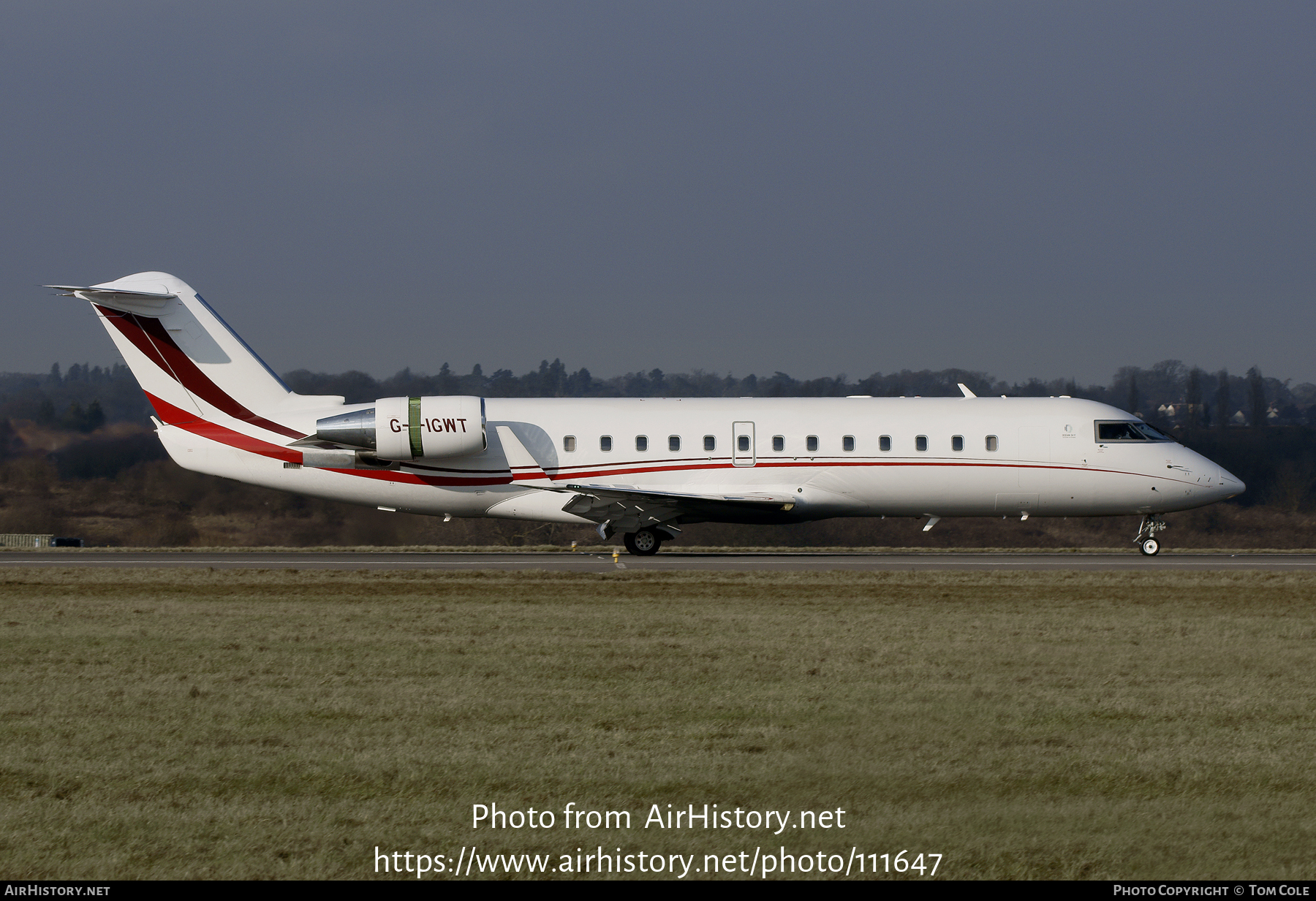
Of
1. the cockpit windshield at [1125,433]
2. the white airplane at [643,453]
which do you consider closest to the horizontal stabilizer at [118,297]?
the white airplane at [643,453]

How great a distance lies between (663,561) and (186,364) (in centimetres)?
1190

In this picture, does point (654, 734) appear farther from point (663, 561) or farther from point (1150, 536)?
point (1150, 536)

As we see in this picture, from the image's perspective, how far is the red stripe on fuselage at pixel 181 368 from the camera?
28078mm

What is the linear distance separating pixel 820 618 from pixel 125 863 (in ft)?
36.8

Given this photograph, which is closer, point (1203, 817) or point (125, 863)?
point (125, 863)

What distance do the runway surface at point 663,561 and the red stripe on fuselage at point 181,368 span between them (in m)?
3.26

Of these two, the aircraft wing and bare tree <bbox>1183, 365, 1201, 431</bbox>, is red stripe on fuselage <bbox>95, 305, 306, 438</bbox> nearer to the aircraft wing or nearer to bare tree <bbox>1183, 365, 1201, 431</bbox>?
the aircraft wing

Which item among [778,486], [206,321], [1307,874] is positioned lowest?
[1307,874]

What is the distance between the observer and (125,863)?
6.47 m

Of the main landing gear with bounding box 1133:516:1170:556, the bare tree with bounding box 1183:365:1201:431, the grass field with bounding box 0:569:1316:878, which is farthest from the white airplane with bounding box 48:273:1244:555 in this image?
the bare tree with bounding box 1183:365:1201:431

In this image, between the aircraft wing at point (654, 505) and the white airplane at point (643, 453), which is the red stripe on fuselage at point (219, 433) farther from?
the aircraft wing at point (654, 505)

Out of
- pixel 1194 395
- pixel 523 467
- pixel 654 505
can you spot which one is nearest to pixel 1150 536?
pixel 654 505

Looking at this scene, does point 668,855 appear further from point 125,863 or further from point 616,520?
point 616,520

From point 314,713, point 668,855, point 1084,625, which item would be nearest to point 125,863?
point 668,855
